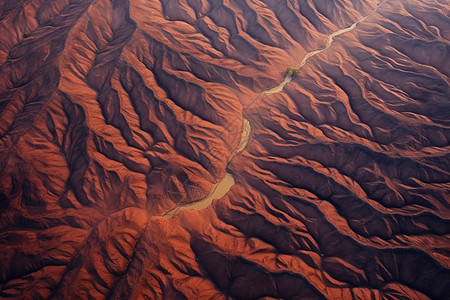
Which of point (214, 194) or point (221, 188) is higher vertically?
point (221, 188)

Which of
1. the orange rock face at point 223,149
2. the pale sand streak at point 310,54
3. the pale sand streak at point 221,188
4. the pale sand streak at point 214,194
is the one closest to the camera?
the orange rock face at point 223,149

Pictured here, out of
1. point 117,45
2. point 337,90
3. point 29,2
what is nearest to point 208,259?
point 337,90

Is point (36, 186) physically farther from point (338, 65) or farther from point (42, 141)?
point (338, 65)

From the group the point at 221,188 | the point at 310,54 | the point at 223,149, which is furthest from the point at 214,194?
the point at 310,54

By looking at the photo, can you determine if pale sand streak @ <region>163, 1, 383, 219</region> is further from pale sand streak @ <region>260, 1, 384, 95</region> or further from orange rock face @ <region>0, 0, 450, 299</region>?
orange rock face @ <region>0, 0, 450, 299</region>

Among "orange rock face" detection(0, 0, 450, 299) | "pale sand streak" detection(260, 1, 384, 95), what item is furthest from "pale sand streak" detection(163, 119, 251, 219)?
"pale sand streak" detection(260, 1, 384, 95)

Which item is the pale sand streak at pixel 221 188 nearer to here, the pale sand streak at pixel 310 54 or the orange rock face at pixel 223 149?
the pale sand streak at pixel 310 54

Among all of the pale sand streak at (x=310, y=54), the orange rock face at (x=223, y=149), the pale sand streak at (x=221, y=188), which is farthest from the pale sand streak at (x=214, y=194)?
the pale sand streak at (x=310, y=54)

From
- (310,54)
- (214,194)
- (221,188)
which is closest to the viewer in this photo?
(214,194)

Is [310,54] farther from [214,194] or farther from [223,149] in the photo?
[214,194]
